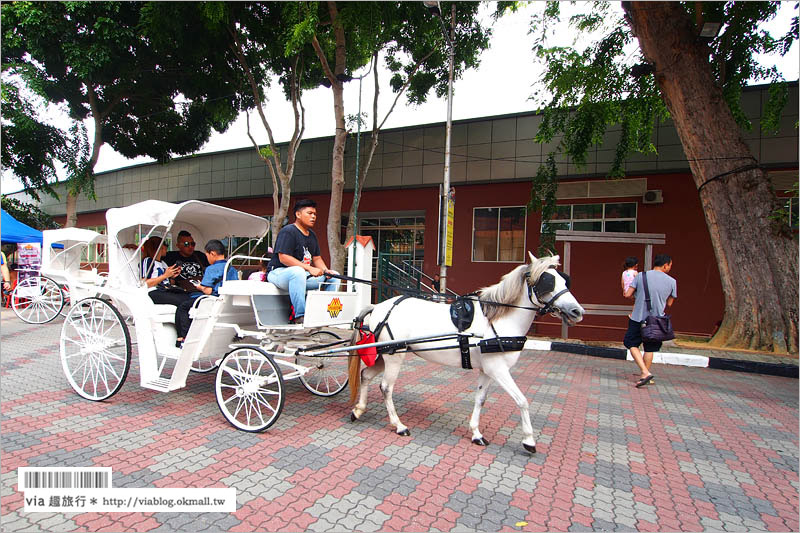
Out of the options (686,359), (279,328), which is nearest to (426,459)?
(279,328)

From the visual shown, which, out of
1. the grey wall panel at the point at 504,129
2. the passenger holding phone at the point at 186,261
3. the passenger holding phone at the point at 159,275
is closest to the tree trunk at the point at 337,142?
the passenger holding phone at the point at 186,261

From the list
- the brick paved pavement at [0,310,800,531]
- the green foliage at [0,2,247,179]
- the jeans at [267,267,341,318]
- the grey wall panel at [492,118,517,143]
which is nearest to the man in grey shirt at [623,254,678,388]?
the brick paved pavement at [0,310,800,531]

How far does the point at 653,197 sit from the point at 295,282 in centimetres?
1120

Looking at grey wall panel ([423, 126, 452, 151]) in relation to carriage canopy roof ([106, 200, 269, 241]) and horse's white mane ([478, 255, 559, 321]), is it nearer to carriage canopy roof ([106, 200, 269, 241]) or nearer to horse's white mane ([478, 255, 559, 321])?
carriage canopy roof ([106, 200, 269, 241])

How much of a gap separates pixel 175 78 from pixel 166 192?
762 cm

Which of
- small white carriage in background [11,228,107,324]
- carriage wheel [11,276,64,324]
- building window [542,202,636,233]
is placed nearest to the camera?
small white carriage in background [11,228,107,324]

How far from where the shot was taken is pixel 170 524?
7.85 feet

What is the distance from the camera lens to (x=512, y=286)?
12.1ft

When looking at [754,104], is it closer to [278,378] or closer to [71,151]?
[278,378]

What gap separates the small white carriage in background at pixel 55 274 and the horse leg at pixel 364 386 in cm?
629

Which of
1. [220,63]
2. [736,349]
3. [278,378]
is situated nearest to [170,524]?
[278,378]

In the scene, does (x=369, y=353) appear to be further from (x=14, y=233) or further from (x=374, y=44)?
(x=14, y=233)

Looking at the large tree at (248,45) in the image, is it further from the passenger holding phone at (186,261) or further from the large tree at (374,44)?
the passenger holding phone at (186,261)

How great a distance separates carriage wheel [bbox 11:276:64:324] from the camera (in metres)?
9.72
